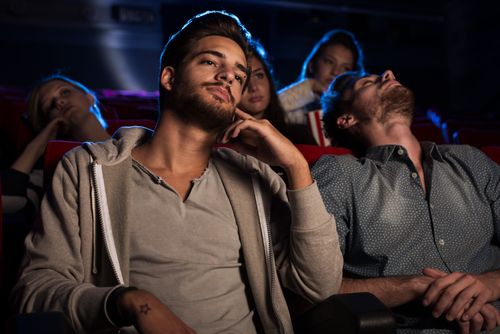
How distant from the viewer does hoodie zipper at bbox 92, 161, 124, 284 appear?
1.76 feet

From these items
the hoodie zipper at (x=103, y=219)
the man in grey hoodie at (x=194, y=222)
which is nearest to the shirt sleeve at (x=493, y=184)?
the man in grey hoodie at (x=194, y=222)

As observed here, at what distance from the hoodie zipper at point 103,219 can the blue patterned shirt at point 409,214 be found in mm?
251

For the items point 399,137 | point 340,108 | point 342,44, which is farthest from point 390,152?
point 342,44

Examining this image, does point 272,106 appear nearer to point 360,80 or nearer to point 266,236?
point 360,80

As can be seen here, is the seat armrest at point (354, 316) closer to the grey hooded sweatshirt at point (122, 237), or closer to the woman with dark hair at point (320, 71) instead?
the grey hooded sweatshirt at point (122, 237)

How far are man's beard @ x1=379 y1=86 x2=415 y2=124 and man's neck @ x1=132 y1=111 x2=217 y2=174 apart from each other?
0.92ft

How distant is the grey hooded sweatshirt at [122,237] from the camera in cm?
52

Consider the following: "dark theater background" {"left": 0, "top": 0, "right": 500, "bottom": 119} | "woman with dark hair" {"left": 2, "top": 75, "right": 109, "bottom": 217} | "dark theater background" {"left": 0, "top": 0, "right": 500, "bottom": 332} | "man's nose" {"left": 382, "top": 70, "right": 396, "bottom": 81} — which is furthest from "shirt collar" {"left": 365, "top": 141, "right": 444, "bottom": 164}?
"dark theater background" {"left": 0, "top": 0, "right": 500, "bottom": 119}

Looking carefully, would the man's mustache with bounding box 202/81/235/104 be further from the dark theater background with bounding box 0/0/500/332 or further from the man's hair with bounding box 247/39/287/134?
the dark theater background with bounding box 0/0/500/332

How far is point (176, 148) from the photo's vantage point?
0.63 metres

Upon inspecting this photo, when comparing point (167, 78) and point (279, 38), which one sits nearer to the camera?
point (167, 78)

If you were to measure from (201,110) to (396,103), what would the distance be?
31 cm

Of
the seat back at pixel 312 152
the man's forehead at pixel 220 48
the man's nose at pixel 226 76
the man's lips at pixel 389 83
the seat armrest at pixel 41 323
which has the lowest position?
the seat armrest at pixel 41 323

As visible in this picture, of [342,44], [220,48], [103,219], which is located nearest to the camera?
[103,219]
